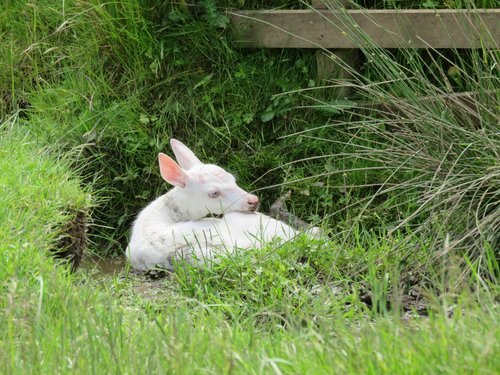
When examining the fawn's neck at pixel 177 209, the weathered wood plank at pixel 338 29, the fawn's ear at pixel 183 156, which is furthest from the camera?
the weathered wood plank at pixel 338 29

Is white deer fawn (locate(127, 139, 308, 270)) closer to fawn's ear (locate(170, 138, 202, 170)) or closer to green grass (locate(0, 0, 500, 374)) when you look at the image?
fawn's ear (locate(170, 138, 202, 170))

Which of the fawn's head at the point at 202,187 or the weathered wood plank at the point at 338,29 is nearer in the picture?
the fawn's head at the point at 202,187

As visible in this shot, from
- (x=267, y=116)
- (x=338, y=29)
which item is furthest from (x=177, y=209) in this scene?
(x=338, y=29)

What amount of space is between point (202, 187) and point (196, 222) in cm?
33

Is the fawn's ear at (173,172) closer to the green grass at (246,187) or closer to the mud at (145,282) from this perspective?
the green grass at (246,187)

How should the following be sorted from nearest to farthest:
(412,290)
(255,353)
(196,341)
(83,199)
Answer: (255,353)
(196,341)
(412,290)
(83,199)

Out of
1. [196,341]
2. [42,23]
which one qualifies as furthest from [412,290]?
[42,23]

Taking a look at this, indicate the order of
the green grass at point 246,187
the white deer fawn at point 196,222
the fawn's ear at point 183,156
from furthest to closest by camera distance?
1. the fawn's ear at point 183,156
2. the white deer fawn at point 196,222
3. the green grass at point 246,187

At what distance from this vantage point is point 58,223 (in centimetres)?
552

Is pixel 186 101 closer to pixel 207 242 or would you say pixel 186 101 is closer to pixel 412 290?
pixel 207 242

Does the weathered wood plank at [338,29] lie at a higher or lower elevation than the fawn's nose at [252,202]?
higher

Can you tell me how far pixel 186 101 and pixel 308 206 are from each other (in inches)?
47.1

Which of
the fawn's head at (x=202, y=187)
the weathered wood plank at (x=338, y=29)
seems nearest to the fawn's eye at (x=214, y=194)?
the fawn's head at (x=202, y=187)

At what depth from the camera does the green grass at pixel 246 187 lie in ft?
10.7
